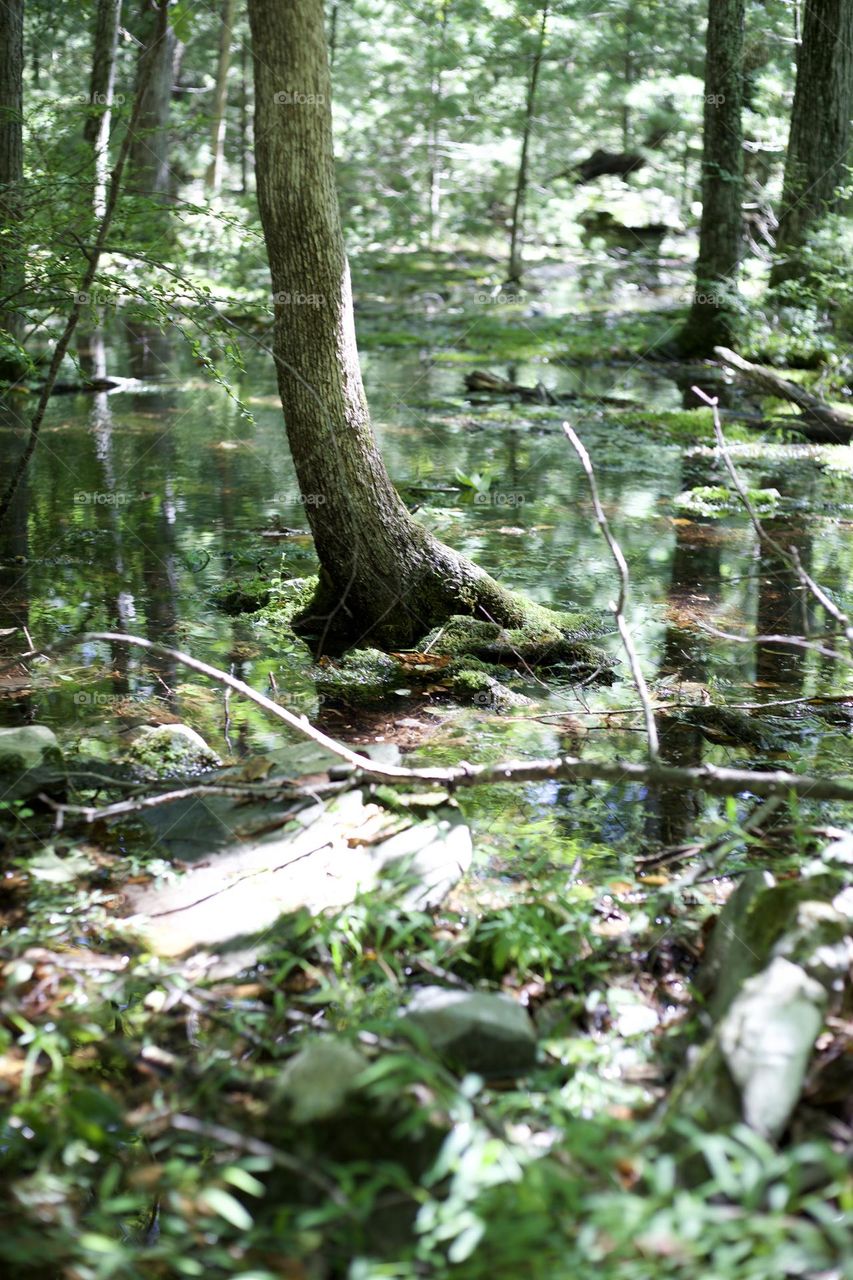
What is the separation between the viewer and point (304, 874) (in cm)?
322

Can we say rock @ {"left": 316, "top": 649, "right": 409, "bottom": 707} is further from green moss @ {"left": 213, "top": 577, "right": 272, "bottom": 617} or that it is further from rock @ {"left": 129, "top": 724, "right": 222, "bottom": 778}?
green moss @ {"left": 213, "top": 577, "right": 272, "bottom": 617}

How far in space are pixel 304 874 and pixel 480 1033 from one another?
1.01 meters

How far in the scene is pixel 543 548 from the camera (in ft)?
23.7

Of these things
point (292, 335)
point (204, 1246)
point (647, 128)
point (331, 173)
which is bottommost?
point (204, 1246)

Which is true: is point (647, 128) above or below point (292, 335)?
above

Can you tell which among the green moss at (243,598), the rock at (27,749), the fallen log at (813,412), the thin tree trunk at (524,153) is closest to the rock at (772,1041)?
the rock at (27,749)

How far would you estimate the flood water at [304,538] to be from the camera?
4953 mm

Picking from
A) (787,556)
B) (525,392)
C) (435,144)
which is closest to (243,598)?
(787,556)

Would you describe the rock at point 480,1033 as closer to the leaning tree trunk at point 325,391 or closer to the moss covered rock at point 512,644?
the moss covered rock at point 512,644

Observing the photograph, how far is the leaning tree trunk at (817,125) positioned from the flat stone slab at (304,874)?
33.6ft

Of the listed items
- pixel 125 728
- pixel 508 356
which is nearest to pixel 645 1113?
pixel 125 728

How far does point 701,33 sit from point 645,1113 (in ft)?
70.0

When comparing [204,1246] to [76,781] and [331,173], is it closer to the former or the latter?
[76,781]

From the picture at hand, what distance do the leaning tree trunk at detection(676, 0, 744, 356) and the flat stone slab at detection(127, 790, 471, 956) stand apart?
31.0ft
